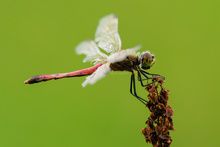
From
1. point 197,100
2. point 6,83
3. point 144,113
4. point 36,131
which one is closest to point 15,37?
point 6,83

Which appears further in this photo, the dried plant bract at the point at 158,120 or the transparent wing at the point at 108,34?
the transparent wing at the point at 108,34

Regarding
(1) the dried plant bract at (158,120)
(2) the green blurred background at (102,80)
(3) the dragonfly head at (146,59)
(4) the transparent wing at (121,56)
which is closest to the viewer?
(1) the dried plant bract at (158,120)

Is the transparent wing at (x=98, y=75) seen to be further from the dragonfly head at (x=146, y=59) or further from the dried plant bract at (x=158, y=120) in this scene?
the dried plant bract at (x=158, y=120)

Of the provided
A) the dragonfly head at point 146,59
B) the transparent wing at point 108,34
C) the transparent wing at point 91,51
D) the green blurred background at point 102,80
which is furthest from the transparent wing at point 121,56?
the green blurred background at point 102,80

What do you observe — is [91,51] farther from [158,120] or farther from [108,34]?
[158,120]

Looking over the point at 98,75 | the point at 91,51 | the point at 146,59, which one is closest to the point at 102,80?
the point at 91,51

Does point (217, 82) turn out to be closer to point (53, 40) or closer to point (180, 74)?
point (180, 74)

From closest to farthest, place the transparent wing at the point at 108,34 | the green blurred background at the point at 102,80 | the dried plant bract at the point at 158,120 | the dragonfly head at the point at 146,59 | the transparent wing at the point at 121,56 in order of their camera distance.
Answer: the dried plant bract at the point at 158,120, the transparent wing at the point at 121,56, the dragonfly head at the point at 146,59, the transparent wing at the point at 108,34, the green blurred background at the point at 102,80
